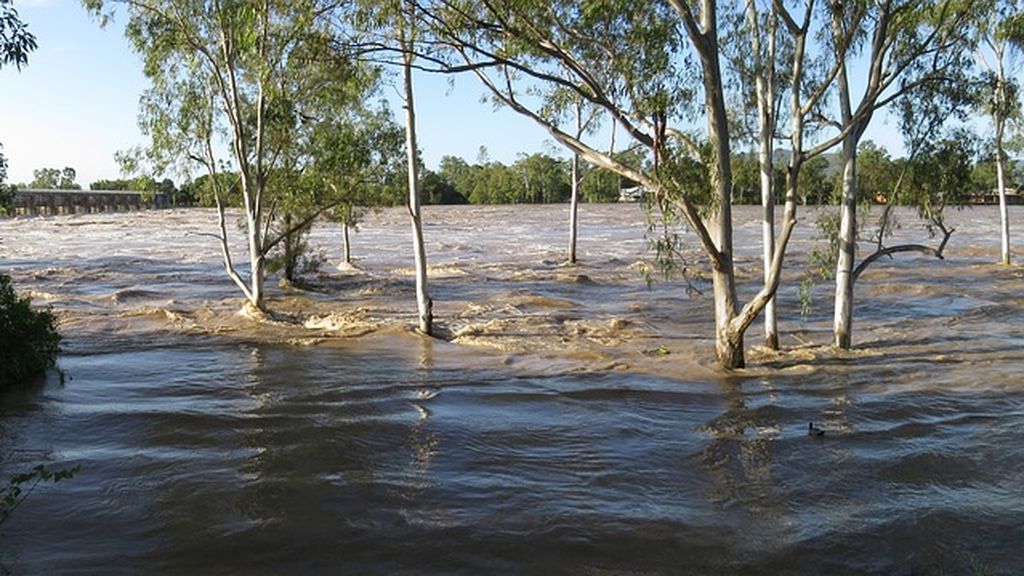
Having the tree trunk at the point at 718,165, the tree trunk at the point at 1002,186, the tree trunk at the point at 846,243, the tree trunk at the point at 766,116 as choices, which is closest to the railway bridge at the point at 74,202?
the tree trunk at the point at 1002,186

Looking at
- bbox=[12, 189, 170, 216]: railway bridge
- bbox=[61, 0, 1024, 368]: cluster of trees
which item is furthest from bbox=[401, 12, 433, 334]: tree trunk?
bbox=[12, 189, 170, 216]: railway bridge

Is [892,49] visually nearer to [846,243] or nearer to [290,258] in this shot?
[846,243]

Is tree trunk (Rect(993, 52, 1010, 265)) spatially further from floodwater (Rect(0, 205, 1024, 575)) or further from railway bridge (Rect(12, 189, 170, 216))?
railway bridge (Rect(12, 189, 170, 216))

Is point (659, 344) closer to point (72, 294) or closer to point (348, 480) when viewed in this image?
point (348, 480)

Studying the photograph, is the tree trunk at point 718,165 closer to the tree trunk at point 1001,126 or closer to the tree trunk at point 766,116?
the tree trunk at point 766,116

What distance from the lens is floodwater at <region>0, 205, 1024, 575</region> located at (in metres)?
6.38

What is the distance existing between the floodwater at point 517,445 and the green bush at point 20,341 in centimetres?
39

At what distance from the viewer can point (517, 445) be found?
927cm

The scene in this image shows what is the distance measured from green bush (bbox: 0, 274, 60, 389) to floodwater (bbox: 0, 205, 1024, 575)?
1.27 feet

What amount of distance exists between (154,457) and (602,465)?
4.42m

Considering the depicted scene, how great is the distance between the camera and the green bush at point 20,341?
11773 millimetres

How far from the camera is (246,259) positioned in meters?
36.5

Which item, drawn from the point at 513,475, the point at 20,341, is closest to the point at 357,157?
the point at 20,341

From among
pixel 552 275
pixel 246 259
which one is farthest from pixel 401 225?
pixel 552 275
